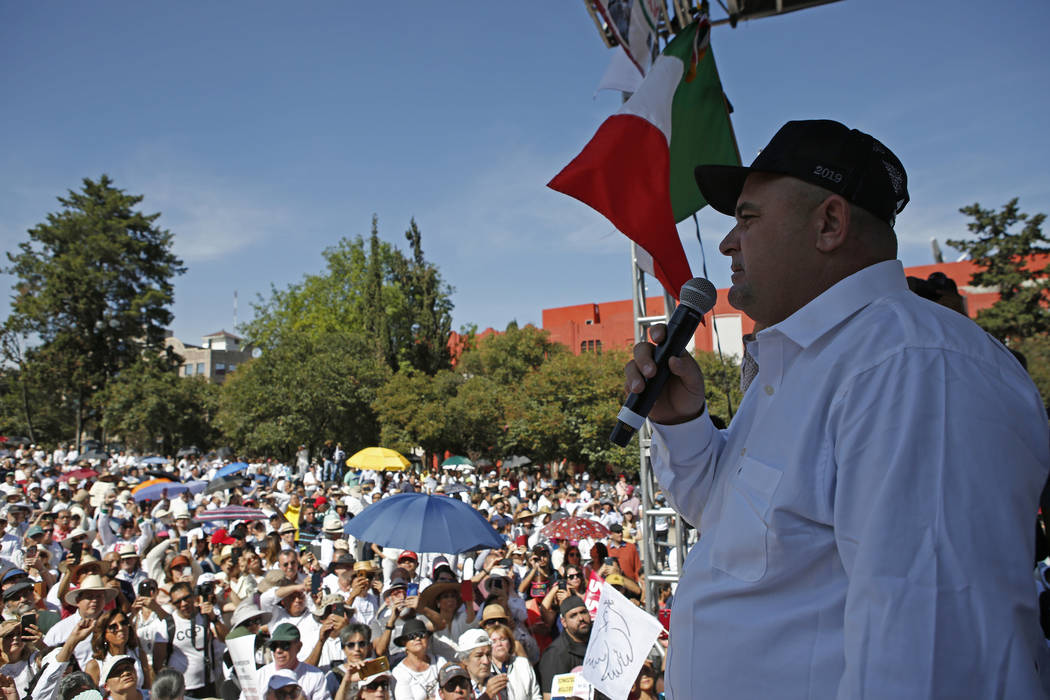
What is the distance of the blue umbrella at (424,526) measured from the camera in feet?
23.8

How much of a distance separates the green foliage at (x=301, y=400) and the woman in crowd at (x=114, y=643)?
3133 centimetres

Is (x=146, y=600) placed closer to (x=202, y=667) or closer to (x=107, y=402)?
(x=202, y=667)

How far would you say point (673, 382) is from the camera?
5.68ft

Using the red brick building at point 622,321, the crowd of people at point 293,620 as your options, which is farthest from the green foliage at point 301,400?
the crowd of people at point 293,620

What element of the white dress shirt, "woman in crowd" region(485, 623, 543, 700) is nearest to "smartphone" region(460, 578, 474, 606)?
"woman in crowd" region(485, 623, 543, 700)

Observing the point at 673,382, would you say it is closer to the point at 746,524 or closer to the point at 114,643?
the point at 746,524

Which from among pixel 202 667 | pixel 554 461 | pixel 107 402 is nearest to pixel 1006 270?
pixel 554 461

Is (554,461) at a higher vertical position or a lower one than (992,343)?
lower

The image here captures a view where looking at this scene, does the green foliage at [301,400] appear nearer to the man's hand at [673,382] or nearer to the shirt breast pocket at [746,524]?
the man's hand at [673,382]

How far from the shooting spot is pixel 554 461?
35062 mm

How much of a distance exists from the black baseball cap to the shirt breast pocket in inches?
20.2

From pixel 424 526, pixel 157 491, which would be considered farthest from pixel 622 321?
pixel 424 526

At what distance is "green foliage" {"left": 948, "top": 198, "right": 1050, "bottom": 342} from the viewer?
118ft

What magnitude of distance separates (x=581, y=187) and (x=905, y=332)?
353 centimetres
